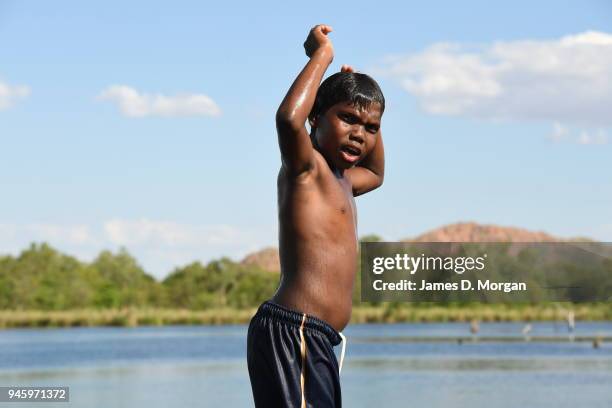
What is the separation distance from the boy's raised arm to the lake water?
13352mm

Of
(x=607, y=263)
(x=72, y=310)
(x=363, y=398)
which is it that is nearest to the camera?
(x=363, y=398)

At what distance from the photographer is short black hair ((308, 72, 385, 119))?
2.83m

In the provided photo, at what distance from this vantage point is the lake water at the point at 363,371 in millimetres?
16625

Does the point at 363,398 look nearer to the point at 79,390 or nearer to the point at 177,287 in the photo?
the point at 79,390

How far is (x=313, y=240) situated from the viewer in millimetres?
2791

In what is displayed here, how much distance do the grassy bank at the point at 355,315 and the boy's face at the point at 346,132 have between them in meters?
37.4

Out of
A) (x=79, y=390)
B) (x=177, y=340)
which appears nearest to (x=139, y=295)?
(x=177, y=340)

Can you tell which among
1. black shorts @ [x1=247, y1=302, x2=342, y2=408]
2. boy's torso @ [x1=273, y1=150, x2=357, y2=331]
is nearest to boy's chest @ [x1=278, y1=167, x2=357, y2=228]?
boy's torso @ [x1=273, y1=150, x2=357, y2=331]

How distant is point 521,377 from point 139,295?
28279mm

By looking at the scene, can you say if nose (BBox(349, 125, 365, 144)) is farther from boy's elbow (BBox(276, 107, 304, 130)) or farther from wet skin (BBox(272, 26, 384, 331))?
boy's elbow (BBox(276, 107, 304, 130))

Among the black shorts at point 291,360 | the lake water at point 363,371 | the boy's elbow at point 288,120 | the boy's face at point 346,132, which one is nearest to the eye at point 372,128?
the boy's face at point 346,132

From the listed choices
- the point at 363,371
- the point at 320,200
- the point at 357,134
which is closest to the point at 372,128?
the point at 357,134

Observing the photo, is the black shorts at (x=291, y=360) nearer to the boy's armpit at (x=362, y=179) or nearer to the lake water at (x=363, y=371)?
the boy's armpit at (x=362, y=179)

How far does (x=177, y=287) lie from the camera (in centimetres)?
4606
